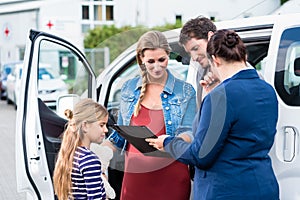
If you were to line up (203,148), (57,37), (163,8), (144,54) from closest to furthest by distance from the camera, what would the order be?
(203,148) < (144,54) < (57,37) < (163,8)

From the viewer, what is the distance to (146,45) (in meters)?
2.96

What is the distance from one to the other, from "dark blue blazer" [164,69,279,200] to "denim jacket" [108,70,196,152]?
29cm

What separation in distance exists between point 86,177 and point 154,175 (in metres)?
0.38

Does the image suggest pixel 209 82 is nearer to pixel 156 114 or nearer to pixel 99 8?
pixel 156 114

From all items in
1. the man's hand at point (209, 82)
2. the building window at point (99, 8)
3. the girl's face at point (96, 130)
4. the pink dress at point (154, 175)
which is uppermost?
the building window at point (99, 8)

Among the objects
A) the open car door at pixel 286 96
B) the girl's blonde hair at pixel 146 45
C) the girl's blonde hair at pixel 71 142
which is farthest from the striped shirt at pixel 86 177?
the open car door at pixel 286 96

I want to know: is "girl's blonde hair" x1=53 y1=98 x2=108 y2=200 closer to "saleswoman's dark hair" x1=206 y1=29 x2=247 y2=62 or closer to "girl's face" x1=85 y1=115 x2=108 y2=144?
"girl's face" x1=85 y1=115 x2=108 y2=144

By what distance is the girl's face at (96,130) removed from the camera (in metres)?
3.13

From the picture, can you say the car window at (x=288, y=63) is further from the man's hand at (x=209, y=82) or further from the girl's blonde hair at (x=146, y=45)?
the girl's blonde hair at (x=146, y=45)

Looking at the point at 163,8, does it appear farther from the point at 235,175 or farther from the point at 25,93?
the point at 235,175

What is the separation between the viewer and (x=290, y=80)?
3.17 metres

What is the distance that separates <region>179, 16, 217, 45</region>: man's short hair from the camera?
9.91 ft

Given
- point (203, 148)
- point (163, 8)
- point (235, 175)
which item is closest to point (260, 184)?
point (235, 175)

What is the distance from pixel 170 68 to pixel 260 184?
2.81ft
